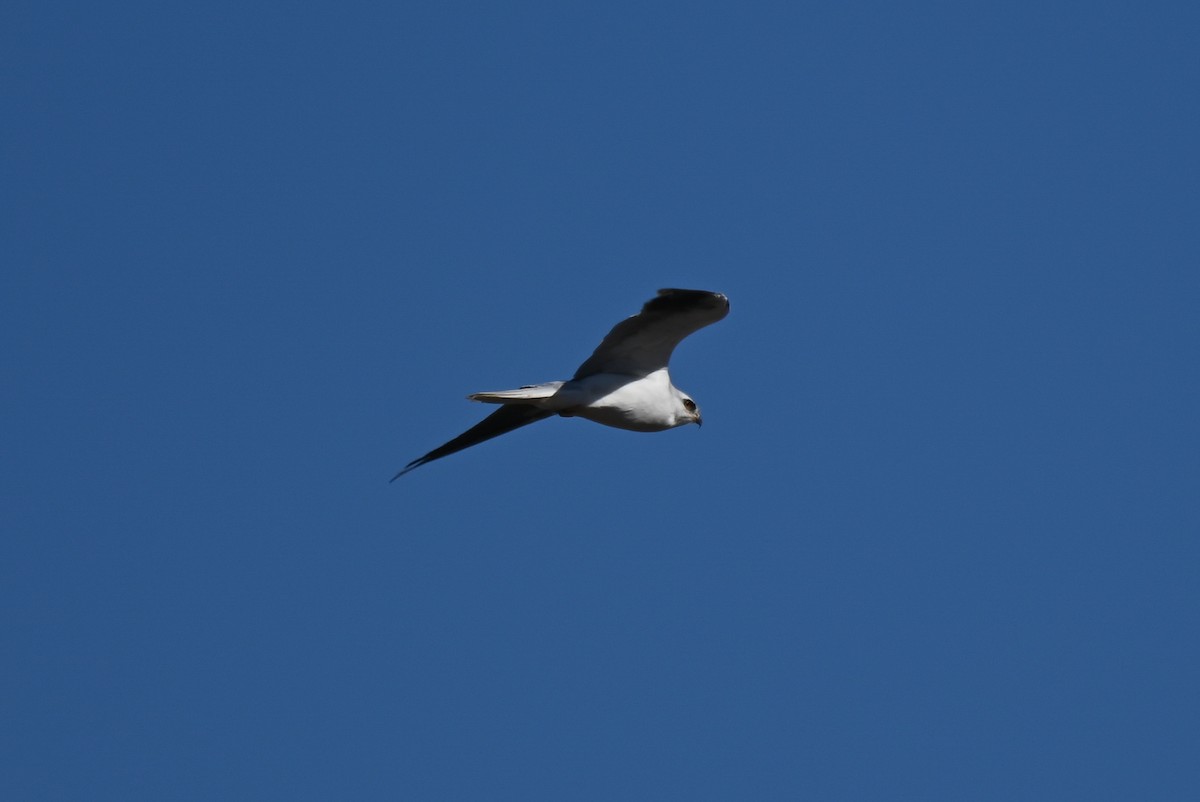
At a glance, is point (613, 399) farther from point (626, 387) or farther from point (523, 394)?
point (523, 394)

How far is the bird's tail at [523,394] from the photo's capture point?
16.8 metres

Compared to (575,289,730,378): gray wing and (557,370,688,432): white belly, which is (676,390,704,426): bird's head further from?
(575,289,730,378): gray wing

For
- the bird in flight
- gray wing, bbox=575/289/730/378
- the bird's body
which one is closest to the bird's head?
the bird in flight

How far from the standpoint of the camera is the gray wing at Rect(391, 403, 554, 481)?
18359 millimetres

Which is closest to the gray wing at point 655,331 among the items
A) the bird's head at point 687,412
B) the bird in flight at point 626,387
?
the bird in flight at point 626,387

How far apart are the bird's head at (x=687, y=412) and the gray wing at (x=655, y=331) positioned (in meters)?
0.79

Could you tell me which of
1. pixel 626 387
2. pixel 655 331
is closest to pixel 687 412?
pixel 626 387

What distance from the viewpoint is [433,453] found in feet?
60.2

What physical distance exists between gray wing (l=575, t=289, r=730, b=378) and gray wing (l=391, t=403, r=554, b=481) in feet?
2.38

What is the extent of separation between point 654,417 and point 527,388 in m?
1.55

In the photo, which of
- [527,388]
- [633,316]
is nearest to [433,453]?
[527,388]

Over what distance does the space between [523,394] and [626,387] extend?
4.32 feet

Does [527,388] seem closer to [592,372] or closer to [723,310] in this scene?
[592,372]

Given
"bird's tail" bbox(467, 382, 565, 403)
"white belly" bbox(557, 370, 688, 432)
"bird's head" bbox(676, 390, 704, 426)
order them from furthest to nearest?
"bird's head" bbox(676, 390, 704, 426) < "white belly" bbox(557, 370, 688, 432) < "bird's tail" bbox(467, 382, 565, 403)
